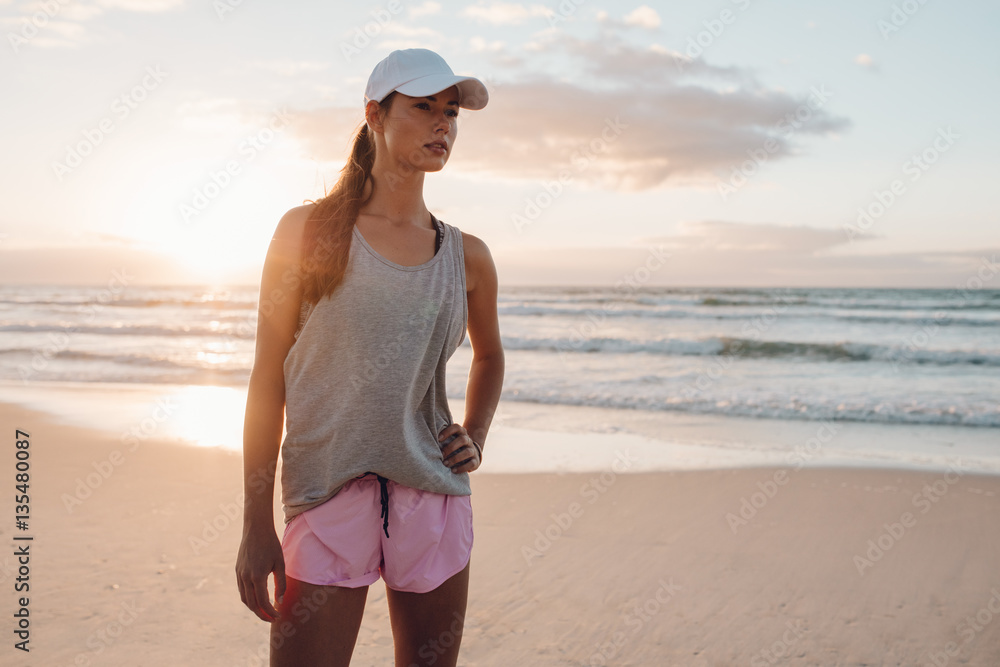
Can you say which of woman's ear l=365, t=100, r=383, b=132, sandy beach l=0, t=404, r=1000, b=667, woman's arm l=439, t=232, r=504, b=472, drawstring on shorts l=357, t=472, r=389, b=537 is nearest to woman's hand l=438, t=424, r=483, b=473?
woman's arm l=439, t=232, r=504, b=472

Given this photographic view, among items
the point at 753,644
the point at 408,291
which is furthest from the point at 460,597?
A: the point at 753,644

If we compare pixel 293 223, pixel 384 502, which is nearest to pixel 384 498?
pixel 384 502

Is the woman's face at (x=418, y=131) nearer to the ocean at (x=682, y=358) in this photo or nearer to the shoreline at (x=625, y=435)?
the shoreline at (x=625, y=435)

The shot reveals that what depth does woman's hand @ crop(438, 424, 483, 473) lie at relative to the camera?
180 cm

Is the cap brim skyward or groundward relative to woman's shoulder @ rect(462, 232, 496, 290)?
skyward

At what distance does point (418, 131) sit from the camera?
1755 mm

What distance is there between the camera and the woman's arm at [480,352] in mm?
1846

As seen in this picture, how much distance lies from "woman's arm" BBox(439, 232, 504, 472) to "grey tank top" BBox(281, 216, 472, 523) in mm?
144

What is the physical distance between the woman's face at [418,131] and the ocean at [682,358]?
8272 millimetres

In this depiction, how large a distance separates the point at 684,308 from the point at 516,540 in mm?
27917

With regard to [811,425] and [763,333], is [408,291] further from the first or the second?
[763,333]

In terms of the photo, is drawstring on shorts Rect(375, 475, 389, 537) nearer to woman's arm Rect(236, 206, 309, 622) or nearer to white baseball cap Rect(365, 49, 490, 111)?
woman's arm Rect(236, 206, 309, 622)

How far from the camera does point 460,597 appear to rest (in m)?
1.81

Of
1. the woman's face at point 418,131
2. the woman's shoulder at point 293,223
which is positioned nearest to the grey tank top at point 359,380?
the woman's shoulder at point 293,223
